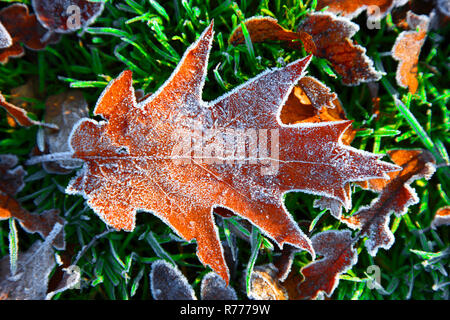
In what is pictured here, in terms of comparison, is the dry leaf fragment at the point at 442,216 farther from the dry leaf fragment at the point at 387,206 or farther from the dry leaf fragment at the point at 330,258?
the dry leaf fragment at the point at 330,258

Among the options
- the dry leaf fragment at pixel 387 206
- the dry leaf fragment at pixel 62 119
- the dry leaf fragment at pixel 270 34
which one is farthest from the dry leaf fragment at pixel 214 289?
the dry leaf fragment at pixel 270 34

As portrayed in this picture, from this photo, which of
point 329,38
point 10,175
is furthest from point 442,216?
point 10,175

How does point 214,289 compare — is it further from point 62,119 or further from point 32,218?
point 62,119

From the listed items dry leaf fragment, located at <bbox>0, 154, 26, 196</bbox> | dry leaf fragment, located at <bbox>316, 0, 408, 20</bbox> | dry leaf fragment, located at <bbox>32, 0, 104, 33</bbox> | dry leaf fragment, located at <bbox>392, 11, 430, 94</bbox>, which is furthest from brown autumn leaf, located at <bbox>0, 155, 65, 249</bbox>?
dry leaf fragment, located at <bbox>392, 11, 430, 94</bbox>

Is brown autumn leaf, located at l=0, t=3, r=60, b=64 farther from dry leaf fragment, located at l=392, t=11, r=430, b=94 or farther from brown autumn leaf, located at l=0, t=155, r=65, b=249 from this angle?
dry leaf fragment, located at l=392, t=11, r=430, b=94

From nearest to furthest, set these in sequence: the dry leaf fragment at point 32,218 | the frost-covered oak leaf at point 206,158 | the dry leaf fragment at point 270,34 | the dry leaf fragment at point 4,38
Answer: the frost-covered oak leaf at point 206,158, the dry leaf fragment at point 270,34, the dry leaf fragment at point 4,38, the dry leaf fragment at point 32,218
